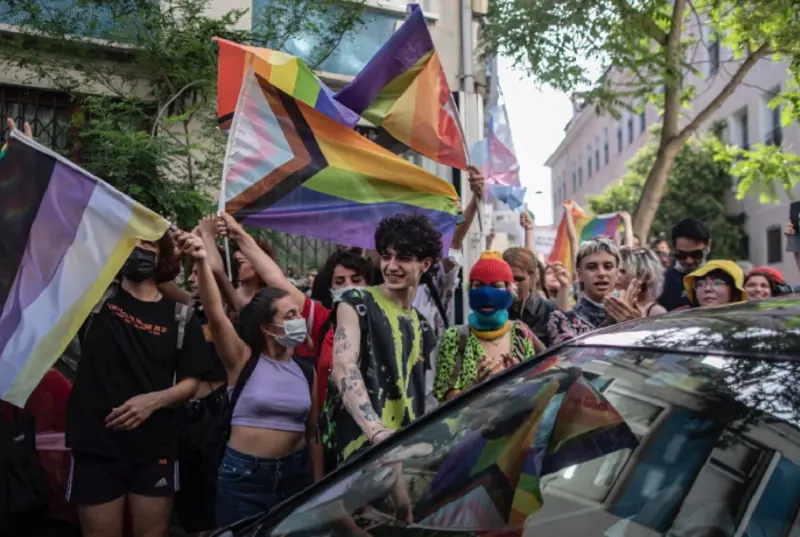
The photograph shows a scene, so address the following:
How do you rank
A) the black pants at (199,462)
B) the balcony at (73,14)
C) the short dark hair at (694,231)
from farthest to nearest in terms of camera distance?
the balcony at (73,14) < the short dark hair at (694,231) < the black pants at (199,462)

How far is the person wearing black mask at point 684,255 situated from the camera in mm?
5129

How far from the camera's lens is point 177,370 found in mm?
3994

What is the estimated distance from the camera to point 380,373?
3266mm

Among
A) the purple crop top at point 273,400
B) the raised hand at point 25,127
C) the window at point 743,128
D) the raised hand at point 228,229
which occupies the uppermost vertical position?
the window at point 743,128

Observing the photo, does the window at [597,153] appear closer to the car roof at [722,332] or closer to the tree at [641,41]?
the tree at [641,41]

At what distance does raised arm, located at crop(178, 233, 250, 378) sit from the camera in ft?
12.5

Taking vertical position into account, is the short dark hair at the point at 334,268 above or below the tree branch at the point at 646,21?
below

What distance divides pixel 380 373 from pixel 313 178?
1.94 meters

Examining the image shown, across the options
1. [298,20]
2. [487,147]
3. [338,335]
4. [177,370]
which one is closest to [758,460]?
[338,335]

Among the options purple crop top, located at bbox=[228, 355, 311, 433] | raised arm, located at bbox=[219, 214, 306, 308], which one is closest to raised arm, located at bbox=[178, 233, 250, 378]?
purple crop top, located at bbox=[228, 355, 311, 433]

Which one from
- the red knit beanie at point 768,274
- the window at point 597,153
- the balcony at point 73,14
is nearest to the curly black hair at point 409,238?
the red knit beanie at point 768,274

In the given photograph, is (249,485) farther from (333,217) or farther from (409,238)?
(333,217)

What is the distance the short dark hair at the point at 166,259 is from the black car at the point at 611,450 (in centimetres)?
194

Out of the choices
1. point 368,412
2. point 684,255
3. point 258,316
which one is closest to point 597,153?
point 684,255
